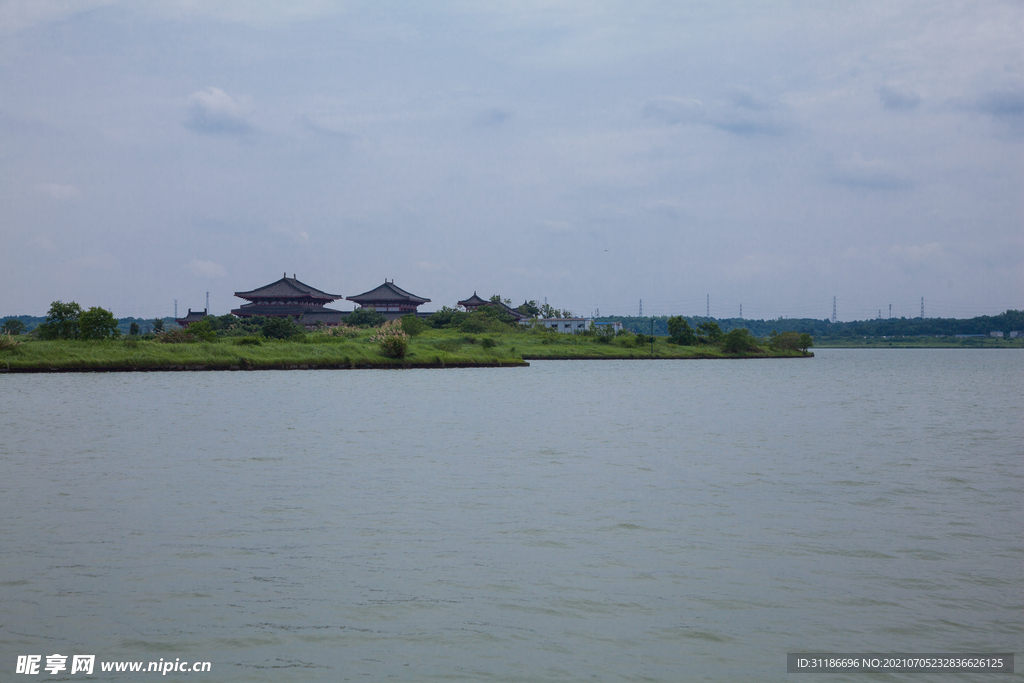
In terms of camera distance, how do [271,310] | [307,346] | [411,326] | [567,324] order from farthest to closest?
[567,324] → [271,310] → [411,326] → [307,346]

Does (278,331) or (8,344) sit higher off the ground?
(278,331)

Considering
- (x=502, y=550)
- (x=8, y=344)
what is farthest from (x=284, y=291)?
(x=502, y=550)

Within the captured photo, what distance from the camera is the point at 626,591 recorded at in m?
8.15

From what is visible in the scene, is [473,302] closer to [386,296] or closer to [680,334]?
[386,296]

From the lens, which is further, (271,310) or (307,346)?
(271,310)

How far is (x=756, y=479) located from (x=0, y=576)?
12.4 metres

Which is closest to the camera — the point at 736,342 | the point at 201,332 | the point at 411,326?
the point at 201,332

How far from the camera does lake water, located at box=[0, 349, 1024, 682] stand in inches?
266

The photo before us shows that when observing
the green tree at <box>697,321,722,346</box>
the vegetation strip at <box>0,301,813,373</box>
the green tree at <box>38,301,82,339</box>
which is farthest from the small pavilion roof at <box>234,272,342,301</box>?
the green tree at <box>697,321,722,346</box>

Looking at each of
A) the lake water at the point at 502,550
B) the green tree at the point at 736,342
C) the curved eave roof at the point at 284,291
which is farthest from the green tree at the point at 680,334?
the lake water at the point at 502,550

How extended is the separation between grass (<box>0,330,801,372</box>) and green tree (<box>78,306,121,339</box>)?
1.96 meters

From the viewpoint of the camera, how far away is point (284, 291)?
98.7m

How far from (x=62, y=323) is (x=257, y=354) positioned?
13.7 meters

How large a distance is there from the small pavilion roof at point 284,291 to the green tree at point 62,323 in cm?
4292
